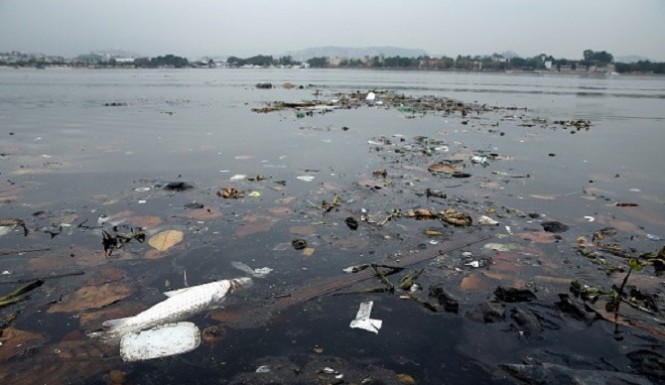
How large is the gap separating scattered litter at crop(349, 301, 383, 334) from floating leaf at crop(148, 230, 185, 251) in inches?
79.5

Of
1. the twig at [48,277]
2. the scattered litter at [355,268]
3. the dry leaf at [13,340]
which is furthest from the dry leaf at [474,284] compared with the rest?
the twig at [48,277]

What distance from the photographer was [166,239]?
4.11 m

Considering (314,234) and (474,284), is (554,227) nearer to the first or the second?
(474,284)

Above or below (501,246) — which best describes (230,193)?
above

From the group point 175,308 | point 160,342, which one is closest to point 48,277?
point 175,308

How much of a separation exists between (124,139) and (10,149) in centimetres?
218

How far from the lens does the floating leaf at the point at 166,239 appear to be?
3.96 metres

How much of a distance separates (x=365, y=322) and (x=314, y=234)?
5.36 feet

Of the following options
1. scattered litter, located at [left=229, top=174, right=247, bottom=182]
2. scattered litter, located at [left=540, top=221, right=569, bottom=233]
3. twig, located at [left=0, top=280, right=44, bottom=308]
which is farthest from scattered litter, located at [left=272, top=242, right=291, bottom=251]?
scattered litter, located at [left=540, top=221, right=569, bottom=233]

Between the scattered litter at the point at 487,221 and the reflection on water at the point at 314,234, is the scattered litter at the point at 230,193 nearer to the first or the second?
the reflection on water at the point at 314,234

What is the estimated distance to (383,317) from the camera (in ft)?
9.45

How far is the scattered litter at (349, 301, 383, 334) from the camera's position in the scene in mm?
2748

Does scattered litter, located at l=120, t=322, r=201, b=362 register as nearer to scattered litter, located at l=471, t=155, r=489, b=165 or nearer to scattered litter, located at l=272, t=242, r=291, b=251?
scattered litter, located at l=272, t=242, r=291, b=251

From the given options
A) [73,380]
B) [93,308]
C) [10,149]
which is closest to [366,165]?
[93,308]
